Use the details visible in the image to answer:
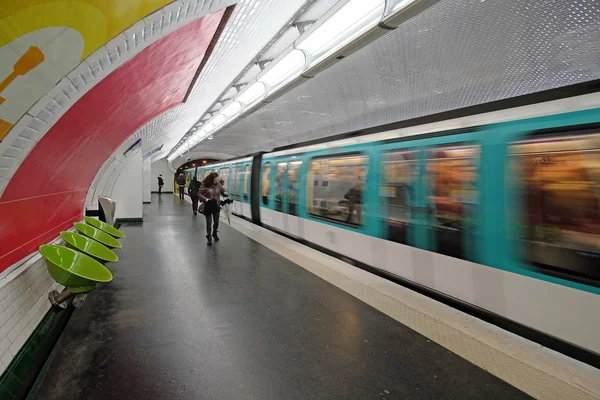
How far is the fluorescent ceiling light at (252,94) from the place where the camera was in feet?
21.0

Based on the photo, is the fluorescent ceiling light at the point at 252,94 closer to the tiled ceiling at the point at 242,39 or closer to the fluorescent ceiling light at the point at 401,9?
the tiled ceiling at the point at 242,39

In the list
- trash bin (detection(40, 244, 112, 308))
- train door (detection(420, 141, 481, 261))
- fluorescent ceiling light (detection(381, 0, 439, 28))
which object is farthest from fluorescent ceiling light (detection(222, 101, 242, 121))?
trash bin (detection(40, 244, 112, 308))

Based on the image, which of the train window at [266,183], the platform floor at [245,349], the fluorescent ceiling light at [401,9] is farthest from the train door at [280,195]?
the fluorescent ceiling light at [401,9]

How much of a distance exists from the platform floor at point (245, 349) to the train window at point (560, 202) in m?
1.17

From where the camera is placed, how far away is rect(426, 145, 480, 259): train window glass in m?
3.76

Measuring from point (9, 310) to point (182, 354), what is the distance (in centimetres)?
127

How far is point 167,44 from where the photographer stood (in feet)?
10.8

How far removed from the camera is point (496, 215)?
3.48m

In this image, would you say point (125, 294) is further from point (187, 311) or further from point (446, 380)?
point (446, 380)

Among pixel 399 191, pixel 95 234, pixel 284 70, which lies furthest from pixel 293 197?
pixel 95 234

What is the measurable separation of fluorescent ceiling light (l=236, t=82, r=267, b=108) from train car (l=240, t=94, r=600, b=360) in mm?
1982

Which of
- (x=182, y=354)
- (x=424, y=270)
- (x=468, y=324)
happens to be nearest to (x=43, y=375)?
(x=182, y=354)

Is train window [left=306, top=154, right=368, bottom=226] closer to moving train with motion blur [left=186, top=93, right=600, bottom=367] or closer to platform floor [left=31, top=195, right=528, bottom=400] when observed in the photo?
moving train with motion blur [left=186, top=93, right=600, bottom=367]

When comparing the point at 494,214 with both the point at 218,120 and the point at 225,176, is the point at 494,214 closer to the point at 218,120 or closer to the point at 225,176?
the point at 218,120
